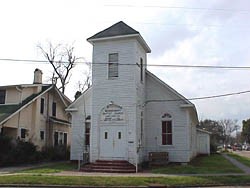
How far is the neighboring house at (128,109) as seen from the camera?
23.3 m

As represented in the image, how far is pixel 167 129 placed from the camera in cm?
2523

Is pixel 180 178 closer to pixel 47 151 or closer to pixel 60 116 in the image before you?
pixel 47 151

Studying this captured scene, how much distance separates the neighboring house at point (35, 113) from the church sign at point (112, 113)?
308 inches

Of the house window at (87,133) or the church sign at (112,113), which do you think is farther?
the house window at (87,133)

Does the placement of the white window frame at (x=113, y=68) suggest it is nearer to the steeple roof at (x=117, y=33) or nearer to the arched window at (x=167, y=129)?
the steeple roof at (x=117, y=33)

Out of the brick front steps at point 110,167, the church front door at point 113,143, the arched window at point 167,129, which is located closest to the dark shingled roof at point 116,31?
the church front door at point 113,143

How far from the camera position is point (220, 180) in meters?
16.5

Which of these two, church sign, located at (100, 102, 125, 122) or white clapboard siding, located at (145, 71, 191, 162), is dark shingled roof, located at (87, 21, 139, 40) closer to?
white clapboard siding, located at (145, 71, 191, 162)

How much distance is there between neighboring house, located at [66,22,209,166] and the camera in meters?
23.3

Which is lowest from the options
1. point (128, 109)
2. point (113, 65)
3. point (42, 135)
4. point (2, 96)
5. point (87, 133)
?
point (42, 135)

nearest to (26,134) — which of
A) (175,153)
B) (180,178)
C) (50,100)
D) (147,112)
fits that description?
(50,100)

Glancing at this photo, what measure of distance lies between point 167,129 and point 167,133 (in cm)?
29

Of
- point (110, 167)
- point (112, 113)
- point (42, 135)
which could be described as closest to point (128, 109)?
point (112, 113)

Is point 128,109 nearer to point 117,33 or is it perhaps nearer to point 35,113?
point 117,33
